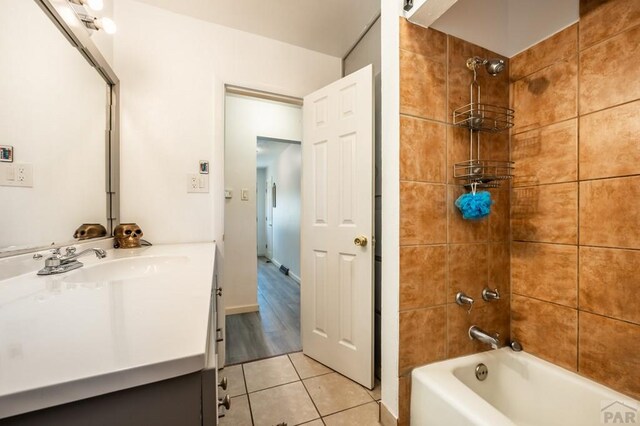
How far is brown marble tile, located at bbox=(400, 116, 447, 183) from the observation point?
1.17 m

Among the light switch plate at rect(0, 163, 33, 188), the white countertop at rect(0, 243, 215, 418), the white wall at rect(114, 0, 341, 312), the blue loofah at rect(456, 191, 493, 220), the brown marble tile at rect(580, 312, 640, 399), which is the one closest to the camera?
the white countertop at rect(0, 243, 215, 418)

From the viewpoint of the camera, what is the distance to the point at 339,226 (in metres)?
1.67

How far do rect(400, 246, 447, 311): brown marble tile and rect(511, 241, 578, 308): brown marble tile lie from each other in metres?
0.49

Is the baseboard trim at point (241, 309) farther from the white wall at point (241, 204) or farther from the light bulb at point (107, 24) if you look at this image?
the light bulb at point (107, 24)

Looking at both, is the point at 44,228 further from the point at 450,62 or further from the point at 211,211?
the point at 450,62

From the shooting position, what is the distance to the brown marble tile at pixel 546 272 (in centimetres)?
117

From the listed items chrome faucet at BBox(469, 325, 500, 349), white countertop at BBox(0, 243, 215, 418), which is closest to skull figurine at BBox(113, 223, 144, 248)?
white countertop at BBox(0, 243, 215, 418)

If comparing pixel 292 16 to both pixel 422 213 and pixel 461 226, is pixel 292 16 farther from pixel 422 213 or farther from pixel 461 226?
pixel 461 226

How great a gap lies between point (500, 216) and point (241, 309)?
2.45 m

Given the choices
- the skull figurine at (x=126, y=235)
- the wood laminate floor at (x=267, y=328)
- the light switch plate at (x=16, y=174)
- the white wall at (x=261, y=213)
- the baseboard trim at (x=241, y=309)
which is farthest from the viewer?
the white wall at (x=261, y=213)

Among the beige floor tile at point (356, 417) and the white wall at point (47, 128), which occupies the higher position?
the white wall at point (47, 128)

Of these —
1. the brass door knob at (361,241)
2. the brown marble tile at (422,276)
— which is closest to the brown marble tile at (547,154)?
the brown marble tile at (422,276)

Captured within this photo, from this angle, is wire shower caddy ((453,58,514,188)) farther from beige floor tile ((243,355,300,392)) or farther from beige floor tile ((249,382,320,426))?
beige floor tile ((243,355,300,392))

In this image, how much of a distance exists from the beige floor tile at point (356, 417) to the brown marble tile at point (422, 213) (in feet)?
3.06
